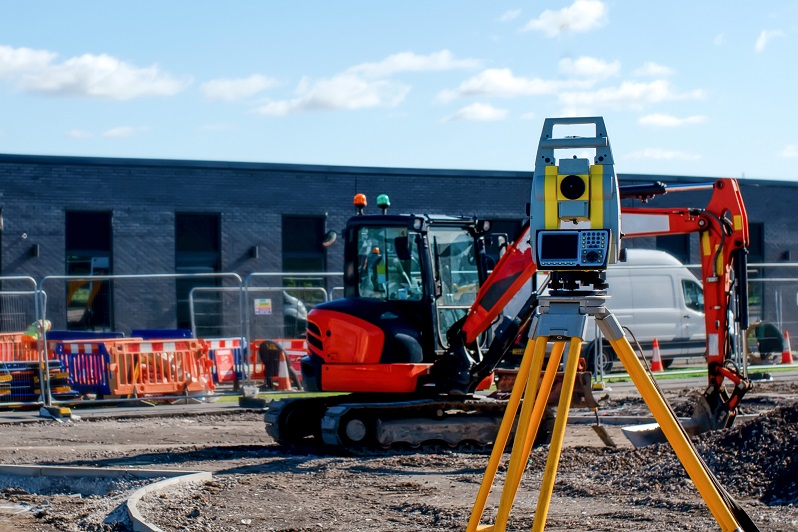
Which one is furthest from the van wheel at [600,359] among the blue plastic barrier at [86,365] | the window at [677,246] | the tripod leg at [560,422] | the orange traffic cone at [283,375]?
the tripod leg at [560,422]

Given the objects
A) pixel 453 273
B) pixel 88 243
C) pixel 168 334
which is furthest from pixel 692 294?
pixel 88 243

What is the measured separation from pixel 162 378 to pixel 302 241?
11379 mm

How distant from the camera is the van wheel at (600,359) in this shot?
19775 mm

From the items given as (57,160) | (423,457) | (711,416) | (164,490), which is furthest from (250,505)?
(57,160)

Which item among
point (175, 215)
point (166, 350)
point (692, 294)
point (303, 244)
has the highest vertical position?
point (175, 215)

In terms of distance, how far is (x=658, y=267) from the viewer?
Answer: 899 inches

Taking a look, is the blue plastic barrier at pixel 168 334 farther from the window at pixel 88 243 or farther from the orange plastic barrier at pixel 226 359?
the window at pixel 88 243

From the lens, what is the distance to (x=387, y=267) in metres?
12.8

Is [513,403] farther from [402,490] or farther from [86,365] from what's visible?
[86,365]

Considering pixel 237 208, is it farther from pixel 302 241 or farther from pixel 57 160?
pixel 57 160

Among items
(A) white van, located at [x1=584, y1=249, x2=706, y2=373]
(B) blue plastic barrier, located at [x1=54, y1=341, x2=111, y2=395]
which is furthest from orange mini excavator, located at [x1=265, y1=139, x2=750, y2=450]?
(A) white van, located at [x1=584, y1=249, x2=706, y2=373]

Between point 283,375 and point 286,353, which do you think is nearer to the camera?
point 283,375

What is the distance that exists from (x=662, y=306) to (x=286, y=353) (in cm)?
825

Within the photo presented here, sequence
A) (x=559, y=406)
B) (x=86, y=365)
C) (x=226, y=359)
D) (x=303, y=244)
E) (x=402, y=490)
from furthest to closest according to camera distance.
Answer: (x=303, y=244)
(x=226, y=359)
(x=86, y=365)
(x=402, y=490)
(x=559, y=406)
